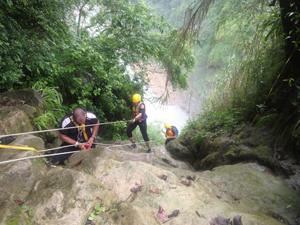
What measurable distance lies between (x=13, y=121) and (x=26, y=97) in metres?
0.94

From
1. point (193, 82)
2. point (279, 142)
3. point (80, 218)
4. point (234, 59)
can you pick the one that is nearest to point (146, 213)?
point (80, 218)

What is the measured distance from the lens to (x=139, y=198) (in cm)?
166

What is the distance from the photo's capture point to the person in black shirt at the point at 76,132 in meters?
2.90

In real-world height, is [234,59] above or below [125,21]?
below

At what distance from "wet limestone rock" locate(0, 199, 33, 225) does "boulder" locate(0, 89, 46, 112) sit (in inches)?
119

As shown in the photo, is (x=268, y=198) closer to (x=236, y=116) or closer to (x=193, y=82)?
(x=236, y=116)

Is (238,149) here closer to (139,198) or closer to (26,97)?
(139,198)

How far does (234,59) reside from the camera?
562cm

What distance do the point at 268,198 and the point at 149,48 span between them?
519cm

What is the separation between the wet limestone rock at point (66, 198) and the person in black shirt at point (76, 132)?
1242 mm

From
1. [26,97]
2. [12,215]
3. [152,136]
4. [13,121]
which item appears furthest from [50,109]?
[152,136]

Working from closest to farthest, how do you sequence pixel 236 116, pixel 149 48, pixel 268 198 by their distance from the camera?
pixel 268 198 < pixel 236 116 < pixel 149 48

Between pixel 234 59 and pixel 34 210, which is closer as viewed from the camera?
pixel 34 210

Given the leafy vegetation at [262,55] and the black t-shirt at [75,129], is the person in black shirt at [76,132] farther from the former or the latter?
the leafy vegetation at [262,55]
